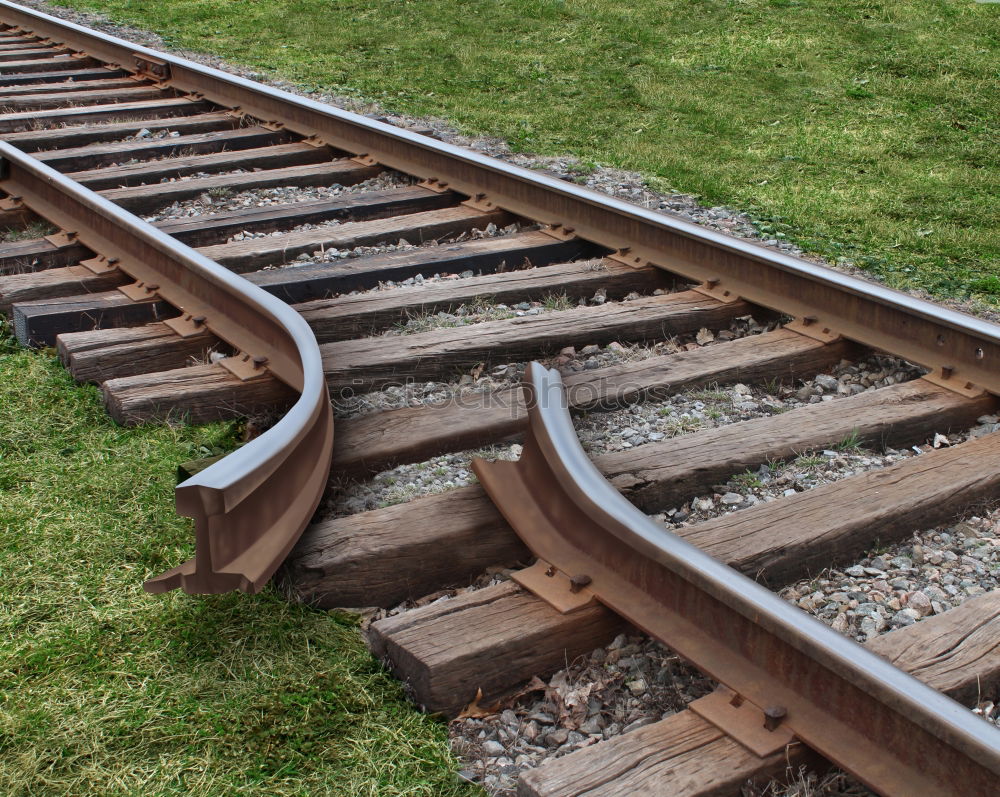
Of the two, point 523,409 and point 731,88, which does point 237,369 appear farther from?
point 731,88

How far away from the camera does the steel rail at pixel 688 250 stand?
368cm

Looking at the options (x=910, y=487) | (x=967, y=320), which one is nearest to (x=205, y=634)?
(x=910, y=487)

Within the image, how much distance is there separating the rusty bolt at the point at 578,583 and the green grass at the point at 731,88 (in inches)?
115

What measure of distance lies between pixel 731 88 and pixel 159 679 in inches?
283

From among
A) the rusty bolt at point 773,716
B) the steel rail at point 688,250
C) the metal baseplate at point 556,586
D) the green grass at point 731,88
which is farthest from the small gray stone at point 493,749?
the green grass at point 731,88

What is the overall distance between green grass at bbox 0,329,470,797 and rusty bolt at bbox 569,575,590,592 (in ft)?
1.41

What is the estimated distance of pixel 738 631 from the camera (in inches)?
88.7

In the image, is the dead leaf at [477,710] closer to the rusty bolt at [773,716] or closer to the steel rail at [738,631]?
the steel rail at [738,631]

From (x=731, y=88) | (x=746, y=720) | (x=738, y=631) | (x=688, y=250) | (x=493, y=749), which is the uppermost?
(x=731, y=88)

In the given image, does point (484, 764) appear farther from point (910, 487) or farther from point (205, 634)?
point (910, 487)

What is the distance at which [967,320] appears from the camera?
3.63 metres

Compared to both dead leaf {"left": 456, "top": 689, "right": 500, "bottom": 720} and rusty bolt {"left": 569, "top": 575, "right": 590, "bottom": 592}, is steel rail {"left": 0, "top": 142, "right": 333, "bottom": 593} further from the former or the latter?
rusty bolt {"left": 569, "top": 575, "right": 590, "bottom": 592}

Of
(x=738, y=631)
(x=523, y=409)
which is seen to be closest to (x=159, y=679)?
(x=738, y=631)

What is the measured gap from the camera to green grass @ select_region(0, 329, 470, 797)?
2.16 meters
